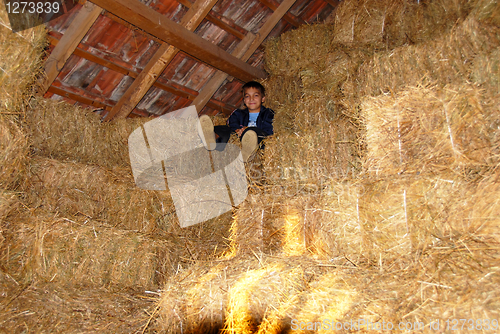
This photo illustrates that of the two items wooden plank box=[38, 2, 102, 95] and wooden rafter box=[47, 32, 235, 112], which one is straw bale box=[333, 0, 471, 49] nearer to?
wooden rafter box=[47, 32, 235, 112]

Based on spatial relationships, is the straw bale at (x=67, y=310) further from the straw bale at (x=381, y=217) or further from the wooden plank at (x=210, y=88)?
the wooden plank at (x=210, y=88)

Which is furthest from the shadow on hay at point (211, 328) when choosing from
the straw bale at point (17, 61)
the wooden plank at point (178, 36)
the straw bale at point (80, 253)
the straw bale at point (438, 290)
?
the wooden plank at point (178, 36)

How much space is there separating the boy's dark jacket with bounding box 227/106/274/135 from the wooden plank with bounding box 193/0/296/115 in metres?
0.72

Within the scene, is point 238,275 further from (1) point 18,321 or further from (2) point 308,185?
(1) point 18,321

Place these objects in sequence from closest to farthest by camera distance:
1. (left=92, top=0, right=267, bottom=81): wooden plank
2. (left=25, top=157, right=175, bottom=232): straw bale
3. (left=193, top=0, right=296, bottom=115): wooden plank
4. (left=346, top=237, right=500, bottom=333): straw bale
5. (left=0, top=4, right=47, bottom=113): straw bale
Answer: (left=346, top=237, right=500, bottom=333): straw bale
(left=0, top=4, right=47, bottom=113): straw bale
(left=25, top=157, right=175, bottom=232): straw bale
(left=92, top=0, right=267, bottom=81): wooden plank
(left=193, top=0, right=296, bottom=115): wooden plank

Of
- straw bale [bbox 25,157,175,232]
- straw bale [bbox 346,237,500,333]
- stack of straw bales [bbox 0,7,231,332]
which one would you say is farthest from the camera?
straw bale [bbox 25,157,175,232]

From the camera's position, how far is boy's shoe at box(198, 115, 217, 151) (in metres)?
3.86

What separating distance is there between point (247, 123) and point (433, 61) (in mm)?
2623

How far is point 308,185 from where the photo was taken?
287cm

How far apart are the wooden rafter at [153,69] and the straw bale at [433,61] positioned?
90.1 inches

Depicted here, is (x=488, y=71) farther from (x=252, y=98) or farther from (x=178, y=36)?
(x=178, y=36)

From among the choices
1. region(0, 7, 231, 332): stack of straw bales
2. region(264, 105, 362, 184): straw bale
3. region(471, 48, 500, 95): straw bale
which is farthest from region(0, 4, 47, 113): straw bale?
region(471, 48, 500, 95): straw bale

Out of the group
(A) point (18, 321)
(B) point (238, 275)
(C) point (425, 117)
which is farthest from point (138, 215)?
(C) point (425, 117)

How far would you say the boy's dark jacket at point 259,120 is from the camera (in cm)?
459
